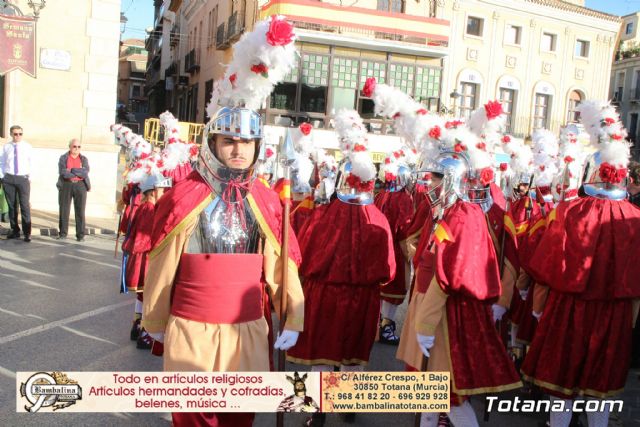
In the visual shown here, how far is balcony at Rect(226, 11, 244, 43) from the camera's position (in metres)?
25.2

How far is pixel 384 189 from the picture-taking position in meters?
7.79

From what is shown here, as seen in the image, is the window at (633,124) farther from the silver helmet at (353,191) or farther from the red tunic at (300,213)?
the silver helmet at (353,191)

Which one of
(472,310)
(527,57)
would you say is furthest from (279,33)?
(527,57)

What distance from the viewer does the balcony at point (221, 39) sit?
26.5 m

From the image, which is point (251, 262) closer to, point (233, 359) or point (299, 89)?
point (233, 359)

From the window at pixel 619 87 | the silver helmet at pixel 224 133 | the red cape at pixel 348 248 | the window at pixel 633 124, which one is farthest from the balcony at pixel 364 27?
the window at pixel 619 87

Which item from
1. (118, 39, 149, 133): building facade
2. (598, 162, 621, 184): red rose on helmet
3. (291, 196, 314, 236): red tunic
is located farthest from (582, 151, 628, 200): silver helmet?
(118, 39, 149, 133): building facade

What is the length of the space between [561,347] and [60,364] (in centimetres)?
418

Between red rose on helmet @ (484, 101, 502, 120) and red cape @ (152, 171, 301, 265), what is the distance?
1.82 m

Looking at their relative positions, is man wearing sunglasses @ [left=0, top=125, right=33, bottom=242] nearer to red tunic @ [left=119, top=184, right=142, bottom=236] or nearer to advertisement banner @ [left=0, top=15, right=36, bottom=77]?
advertisement banner @ [left=0, top=15, right=36, bottom=77]

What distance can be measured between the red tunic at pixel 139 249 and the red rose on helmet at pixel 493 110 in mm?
3397

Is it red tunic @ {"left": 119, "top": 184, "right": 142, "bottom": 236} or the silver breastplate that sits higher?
the silver breastplate

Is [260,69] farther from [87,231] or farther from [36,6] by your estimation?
[36,6]

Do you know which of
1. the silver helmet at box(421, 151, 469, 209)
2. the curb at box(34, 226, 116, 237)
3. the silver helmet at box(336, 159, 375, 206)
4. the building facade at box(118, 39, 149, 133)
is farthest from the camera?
the building facade at box(118, 39, 149, 133)
